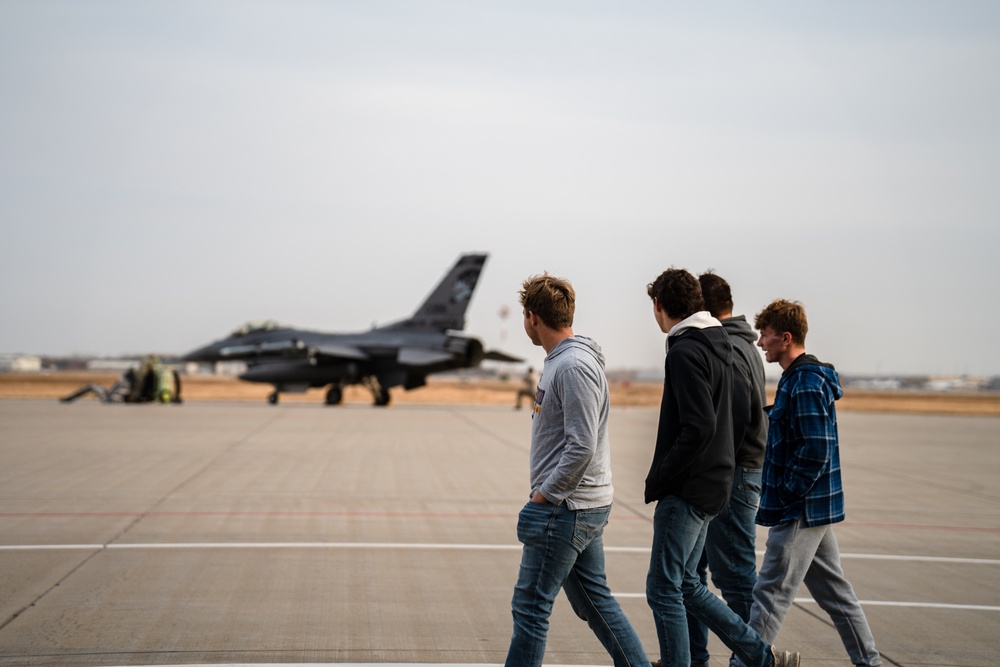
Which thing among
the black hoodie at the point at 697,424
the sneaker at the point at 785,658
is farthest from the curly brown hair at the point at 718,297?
the sneaker at the point at 785,658

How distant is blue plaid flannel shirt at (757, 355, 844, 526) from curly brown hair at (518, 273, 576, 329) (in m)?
1.29

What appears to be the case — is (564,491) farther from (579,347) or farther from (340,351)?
(340,351)

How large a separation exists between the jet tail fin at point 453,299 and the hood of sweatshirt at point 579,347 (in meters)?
34.0

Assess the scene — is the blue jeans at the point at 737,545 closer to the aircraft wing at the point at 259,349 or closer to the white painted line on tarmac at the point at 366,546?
the white painted line on tarmac at the point at 366,546

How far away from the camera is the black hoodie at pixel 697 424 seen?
4348 millimetres

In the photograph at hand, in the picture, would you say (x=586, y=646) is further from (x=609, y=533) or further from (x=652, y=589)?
(x=609, y=533)

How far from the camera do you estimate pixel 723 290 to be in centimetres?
534

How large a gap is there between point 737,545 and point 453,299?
3383cm

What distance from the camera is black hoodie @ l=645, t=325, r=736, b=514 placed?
14.3 ft

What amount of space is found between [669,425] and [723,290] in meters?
1.14

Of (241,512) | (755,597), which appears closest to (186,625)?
(755,597)

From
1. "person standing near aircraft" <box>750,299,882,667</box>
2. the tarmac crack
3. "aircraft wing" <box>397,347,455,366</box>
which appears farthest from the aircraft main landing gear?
"person standing near aircraft" <box>750,299,882,667</box>

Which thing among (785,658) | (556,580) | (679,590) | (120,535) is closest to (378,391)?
(120,535)

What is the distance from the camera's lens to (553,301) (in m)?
4.37
